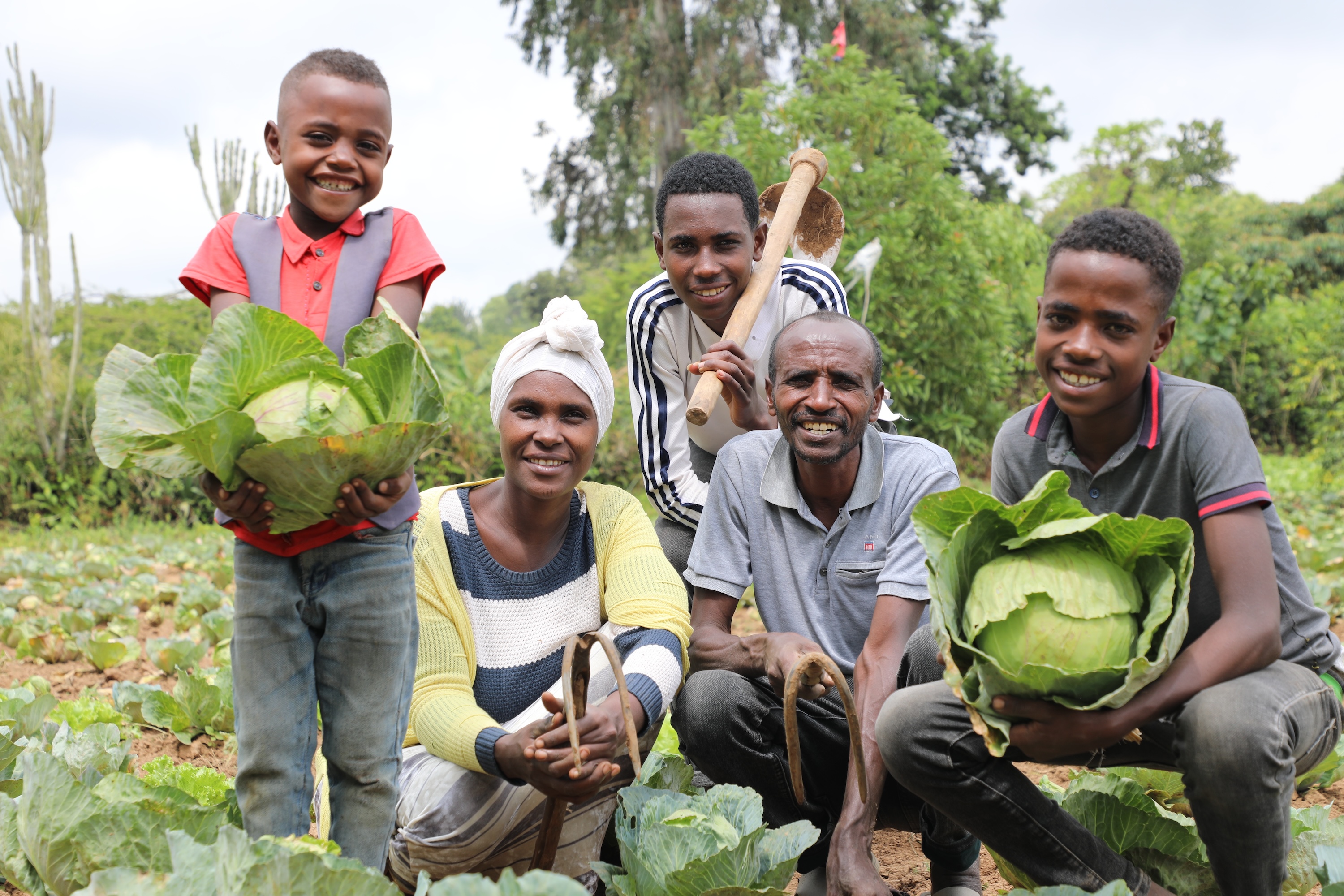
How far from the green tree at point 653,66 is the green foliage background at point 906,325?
0.58 metres

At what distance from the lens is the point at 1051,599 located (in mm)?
1847

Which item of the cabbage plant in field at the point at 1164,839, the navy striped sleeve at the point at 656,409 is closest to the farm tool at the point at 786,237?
the navy striped sleeve at the point at 656,409

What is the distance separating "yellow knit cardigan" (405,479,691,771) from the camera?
2.33m

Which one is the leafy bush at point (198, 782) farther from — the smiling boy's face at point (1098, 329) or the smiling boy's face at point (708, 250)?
the smiling boy's face at point (1098, 329)

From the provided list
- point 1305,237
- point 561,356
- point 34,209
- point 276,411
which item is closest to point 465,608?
point 561,356

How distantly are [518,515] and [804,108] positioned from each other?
6.69 meters

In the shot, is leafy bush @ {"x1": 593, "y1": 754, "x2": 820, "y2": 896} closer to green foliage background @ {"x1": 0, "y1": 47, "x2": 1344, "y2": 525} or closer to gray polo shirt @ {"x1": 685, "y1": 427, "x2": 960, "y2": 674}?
gray polo shirt @ {"x1": 685, "y1": 427, "x2": 960, "y2": 674}

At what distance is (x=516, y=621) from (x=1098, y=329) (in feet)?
4.99

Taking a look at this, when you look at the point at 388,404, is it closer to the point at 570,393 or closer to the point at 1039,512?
the point at 570,393

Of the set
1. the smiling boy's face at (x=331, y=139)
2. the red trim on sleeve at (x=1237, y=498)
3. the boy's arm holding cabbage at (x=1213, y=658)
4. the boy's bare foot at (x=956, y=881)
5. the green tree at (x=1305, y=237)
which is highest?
the green tree at (x=1305, y=237)

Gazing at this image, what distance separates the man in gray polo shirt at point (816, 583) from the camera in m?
A: 2.49

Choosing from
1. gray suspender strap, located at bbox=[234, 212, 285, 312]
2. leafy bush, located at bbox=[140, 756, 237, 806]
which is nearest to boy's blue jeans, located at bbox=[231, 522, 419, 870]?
leafy bush, located at bbox=[140, 756, 237, 806]

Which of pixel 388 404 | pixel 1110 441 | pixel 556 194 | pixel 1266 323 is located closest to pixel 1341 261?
pixel 1266 323

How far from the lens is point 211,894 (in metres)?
1.63
